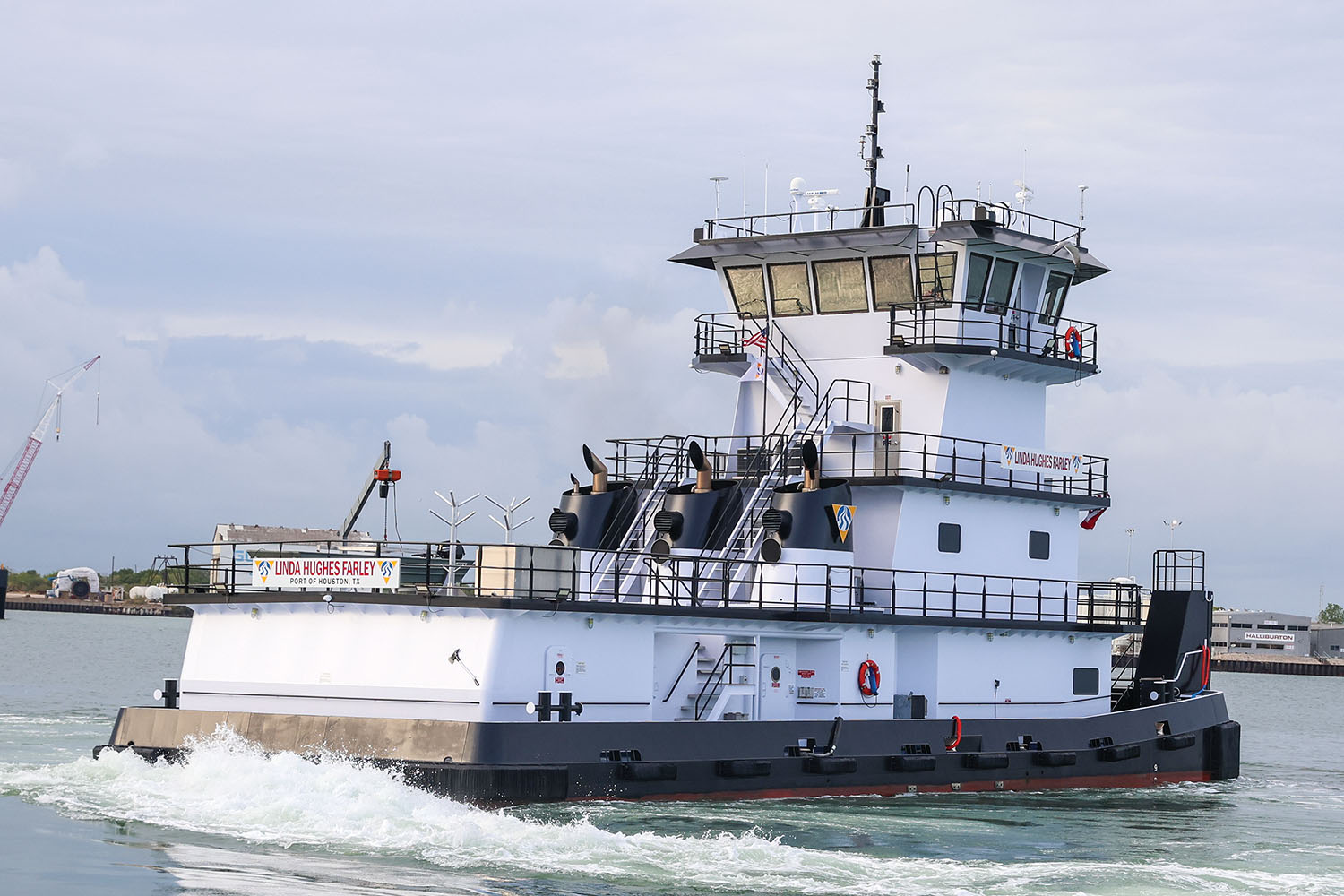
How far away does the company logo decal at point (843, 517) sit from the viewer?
24.2 m

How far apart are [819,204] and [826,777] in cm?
952

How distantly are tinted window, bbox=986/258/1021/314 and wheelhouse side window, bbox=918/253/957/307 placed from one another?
2.43ft

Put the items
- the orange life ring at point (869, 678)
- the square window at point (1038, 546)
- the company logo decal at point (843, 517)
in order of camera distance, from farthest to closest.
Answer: the square window at point (1038, 546), the orange life ring at point (869, 678), the company logo decal at point (843, 517)

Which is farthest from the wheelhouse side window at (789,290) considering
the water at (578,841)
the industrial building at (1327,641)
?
the industrial building at (1327,641)

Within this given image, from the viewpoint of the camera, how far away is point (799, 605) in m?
23.9

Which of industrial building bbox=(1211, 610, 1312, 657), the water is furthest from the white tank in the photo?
the water

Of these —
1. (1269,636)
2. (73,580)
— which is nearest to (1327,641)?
(1269,636)

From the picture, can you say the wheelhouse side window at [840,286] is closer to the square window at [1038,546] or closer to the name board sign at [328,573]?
the square window at [1038,546]

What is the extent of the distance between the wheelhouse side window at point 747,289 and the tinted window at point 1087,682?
7.71m

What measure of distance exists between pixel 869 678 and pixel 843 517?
235cm

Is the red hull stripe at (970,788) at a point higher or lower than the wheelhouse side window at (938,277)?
lower

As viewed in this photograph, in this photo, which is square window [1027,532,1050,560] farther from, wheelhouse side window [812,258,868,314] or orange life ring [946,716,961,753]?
wheelhouse side window [812,258,868,314]

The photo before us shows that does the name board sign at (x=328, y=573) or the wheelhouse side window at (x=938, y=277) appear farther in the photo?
the wheelhouse side window at (x=938, y=277)

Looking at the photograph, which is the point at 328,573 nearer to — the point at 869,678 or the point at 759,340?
the point at 869,678
